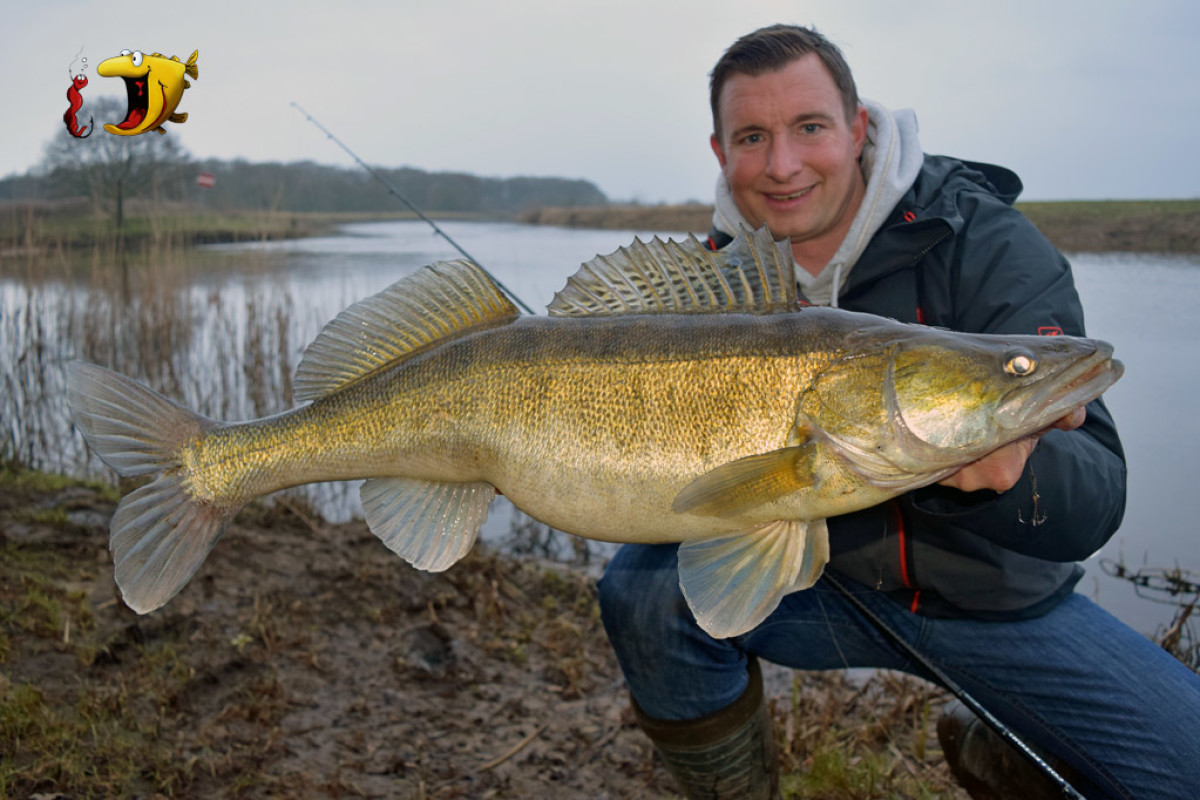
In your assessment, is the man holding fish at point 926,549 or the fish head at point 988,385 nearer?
the fish head at point 988,385

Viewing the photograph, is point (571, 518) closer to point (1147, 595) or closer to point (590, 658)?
point (590, 658)

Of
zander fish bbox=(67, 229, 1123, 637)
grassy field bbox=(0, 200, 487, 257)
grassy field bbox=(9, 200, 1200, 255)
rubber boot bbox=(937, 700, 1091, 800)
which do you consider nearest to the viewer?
zander fish bbox=(67, 229, 1123, 637)

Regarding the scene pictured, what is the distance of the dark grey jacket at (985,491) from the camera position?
2.13 m

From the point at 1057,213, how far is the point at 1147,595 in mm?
17789

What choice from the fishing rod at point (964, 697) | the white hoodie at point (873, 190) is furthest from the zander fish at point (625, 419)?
the white hoodie at point (873, 190)

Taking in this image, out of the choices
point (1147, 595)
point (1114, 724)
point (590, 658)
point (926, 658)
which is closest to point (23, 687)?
point (590, 658)

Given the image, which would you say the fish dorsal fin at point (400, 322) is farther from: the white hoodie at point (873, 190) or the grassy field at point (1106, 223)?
the grassy field at point (1106, 223)

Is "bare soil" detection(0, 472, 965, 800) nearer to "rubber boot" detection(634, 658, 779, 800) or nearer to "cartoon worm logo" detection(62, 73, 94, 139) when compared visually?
"rubber boot" detection(634, 658, 779, 800)

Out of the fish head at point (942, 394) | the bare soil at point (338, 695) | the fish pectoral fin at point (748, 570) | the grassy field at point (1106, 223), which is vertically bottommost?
the bare soil at point (338, 695)

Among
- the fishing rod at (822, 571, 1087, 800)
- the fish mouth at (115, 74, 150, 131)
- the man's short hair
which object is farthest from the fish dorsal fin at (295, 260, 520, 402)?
the man's short hair

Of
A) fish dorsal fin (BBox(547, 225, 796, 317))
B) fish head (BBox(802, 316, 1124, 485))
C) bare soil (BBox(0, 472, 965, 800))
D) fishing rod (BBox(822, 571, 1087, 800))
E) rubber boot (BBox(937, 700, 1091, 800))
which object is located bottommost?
bare soil (BBox(0, 472, 965, 800))

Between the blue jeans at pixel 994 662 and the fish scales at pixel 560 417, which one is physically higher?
the fish scales at pixel 560 417

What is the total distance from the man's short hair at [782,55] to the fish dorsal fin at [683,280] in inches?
44.8

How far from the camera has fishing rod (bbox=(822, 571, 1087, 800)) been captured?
7.70ft
